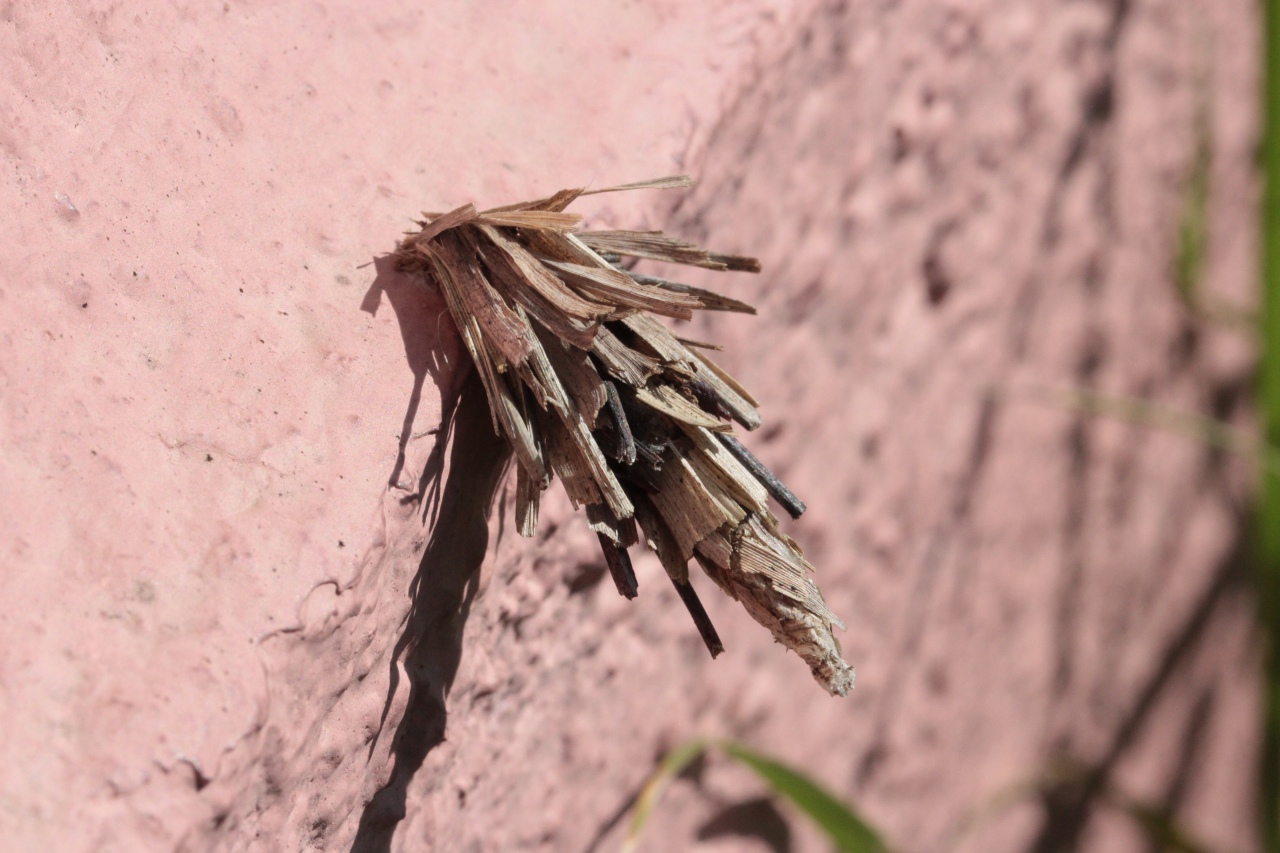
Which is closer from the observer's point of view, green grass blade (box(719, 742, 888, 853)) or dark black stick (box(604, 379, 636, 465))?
dark black stick (box(604, 379, 636, 465))

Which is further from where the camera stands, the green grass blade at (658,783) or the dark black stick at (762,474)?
the green grass blade at (658,783)

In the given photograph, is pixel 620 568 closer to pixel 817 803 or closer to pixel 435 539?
pixel 435 539

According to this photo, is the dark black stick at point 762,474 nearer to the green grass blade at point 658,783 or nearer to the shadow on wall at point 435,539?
the shadow on wall at point 435,539

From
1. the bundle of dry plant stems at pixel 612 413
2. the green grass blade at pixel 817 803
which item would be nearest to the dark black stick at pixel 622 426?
the bundle of dry plant stems at pixel 612 413

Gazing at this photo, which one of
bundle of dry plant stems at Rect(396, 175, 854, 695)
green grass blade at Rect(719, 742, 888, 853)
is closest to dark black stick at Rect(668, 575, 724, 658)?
bundle of dry plant stems at Rect(396, 175, 854, 695)

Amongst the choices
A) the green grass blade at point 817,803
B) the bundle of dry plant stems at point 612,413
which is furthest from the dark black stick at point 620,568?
the green grass blade at point 817,803

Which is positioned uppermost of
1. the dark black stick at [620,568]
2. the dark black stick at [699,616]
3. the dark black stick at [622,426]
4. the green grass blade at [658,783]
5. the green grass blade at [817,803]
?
the dark black stick at [622,426]

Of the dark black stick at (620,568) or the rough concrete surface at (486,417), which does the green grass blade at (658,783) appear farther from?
the dark black stick at (620,568)

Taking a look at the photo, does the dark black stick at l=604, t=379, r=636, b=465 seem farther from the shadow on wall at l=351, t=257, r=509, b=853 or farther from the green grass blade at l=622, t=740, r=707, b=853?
the green grass blade at l=622, t=740, r=707, b=853

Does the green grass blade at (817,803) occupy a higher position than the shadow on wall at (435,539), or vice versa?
the shadow on wall at (435,539)

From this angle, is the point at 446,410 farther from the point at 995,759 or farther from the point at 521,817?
the point at 995,759
